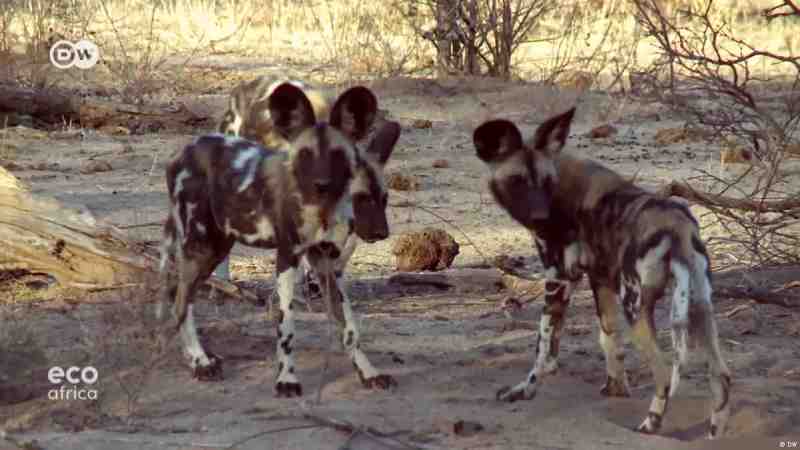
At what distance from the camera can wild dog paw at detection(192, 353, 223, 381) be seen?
18.1ft

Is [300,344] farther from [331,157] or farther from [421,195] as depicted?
[421,195]

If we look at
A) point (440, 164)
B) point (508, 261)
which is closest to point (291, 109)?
point (508, 261)

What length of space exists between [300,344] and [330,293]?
611 mm

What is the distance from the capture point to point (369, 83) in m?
13.1

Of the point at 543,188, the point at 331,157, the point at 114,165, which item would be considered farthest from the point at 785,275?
the point at 114,165

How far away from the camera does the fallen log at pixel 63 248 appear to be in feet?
21.9

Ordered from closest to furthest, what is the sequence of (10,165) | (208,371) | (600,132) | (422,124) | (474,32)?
1. (208,371)
2. (10,165)
3. (600,132)
4. (422,124)
5. (474,32)

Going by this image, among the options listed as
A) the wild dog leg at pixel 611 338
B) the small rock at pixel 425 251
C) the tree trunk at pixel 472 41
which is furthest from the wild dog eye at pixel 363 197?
the tree trunk at pixel 472 41

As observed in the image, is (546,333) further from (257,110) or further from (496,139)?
(257,110)

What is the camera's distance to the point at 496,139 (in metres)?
5.17

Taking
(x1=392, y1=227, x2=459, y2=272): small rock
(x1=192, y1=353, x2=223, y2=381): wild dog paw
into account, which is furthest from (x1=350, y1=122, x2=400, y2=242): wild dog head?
(x1=392, y1=227, x2=459, y2=272): small rock

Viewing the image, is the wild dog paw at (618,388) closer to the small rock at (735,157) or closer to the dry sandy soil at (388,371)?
the dry sandy soil at (388,371)

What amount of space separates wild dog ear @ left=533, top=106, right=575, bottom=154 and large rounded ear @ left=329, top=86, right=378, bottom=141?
598mm
